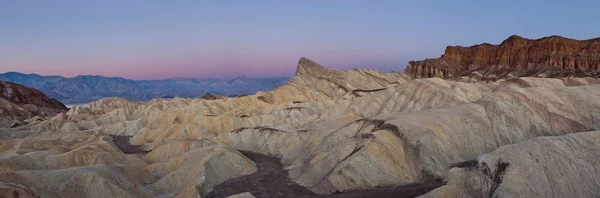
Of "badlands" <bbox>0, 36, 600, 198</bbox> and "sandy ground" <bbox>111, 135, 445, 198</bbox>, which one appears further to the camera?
"sandy ground" <bbox>111, 135, 445, 198</bbox>

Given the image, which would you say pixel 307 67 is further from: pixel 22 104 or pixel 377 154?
pixel 22 104

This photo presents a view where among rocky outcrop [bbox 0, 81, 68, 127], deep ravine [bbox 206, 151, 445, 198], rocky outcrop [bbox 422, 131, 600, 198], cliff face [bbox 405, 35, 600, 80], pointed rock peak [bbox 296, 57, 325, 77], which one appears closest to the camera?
rocky outcrop [bbox 422, 131, 600, 198]

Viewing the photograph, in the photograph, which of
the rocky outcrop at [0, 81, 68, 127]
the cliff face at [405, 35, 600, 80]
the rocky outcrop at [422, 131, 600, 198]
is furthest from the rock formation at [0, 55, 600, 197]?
the rocky outcrop at [0, 81, 68, 127]

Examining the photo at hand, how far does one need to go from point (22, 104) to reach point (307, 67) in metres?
96.0

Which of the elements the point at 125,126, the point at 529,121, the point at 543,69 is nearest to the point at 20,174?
the point at 529,121

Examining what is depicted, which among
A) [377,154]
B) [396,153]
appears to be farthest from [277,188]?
[396,153]

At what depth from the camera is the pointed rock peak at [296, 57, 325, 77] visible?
105500mm

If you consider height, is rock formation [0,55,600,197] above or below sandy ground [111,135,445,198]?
above

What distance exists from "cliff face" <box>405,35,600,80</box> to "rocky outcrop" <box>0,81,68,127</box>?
113 metres

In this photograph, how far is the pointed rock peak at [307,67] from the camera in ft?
346

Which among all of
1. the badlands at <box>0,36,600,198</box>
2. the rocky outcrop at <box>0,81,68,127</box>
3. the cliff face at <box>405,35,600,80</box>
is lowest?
the rocky outcrop at <box>0,81,68,127</box>

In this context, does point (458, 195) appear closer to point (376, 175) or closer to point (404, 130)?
point (376, 175)

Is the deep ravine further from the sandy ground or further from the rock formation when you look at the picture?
the rock formation

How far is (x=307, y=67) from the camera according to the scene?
106375 millimetres
